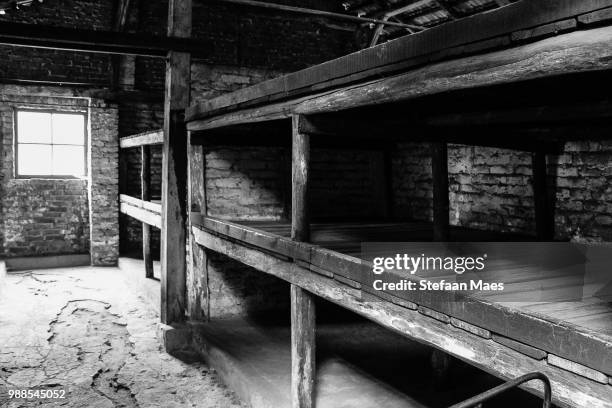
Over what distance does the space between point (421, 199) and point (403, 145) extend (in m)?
0.64

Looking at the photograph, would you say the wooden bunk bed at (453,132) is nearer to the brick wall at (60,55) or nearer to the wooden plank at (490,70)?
the wooden plank at (490,70)

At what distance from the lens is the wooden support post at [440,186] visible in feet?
10.9

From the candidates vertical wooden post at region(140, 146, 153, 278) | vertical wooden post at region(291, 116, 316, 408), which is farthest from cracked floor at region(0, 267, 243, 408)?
vertical wooden post at region(291, 116, 316, 408)

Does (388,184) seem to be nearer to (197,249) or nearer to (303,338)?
(197,249)

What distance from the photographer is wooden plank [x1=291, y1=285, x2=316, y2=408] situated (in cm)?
323

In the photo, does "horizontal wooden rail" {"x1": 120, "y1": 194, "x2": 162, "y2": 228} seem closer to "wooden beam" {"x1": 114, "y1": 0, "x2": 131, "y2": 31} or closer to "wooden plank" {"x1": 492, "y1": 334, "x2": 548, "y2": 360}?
"wooden beam" {"x1": 114, "y1": 0, "x2": 131, "y2": 31}

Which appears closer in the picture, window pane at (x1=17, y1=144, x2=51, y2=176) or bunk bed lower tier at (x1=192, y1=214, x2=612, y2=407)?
bunk bed lower tier at (x1=192, y1=214, x2=612, y2=407)

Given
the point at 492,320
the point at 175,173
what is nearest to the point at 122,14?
the point at 175,173

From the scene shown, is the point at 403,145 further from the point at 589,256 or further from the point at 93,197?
the point at 93,197

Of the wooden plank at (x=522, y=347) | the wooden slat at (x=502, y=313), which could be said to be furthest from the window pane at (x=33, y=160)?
the wooden plank at (x=522, y=347)

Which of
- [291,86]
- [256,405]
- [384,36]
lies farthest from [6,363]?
[384,36]

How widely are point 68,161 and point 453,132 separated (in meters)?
7.21

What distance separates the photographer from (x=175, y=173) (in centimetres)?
514

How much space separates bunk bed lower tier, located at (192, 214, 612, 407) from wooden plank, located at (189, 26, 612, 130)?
2.52ft
